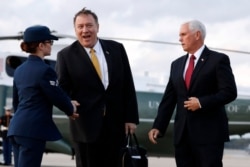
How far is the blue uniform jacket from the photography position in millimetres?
5562

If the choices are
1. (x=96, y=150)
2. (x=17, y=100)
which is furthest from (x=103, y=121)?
(x=17, y=100)

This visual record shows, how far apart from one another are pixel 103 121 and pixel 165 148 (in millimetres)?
10177

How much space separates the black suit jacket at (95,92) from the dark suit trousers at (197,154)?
486 mm

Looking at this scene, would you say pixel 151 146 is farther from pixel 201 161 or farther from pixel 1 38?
pixel 201 161

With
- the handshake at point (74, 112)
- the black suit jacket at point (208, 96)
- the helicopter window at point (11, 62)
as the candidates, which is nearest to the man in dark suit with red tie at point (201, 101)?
the black suit jacket at point (208, 96)

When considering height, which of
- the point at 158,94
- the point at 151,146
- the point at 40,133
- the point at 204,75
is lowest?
the point at 151,146

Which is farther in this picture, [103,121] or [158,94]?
[158,94]

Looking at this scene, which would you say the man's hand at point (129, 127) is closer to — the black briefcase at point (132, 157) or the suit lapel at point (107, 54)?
the black briefcase at point (132, 157)

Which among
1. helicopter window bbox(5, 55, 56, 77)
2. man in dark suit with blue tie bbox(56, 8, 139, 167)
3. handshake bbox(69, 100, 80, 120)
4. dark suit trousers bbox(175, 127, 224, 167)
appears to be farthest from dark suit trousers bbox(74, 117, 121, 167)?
helicopter window bbox(5, 55, 56, 77)

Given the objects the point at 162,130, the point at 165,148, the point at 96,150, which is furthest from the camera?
the point at 165,148

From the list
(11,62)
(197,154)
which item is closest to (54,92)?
(197,154)

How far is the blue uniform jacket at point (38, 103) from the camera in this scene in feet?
18.2

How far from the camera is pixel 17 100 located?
5.91 m

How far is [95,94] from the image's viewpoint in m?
5.94
